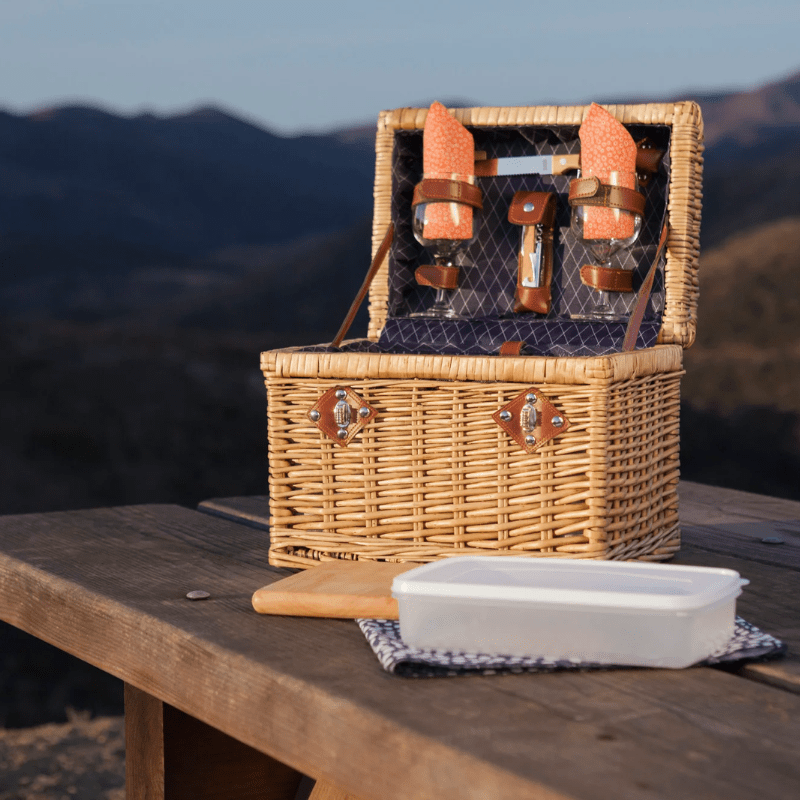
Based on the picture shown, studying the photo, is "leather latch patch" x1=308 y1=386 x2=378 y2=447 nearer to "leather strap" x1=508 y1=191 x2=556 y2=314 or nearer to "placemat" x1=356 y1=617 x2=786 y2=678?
"placemat" x1=356 y1=617 x2=786 y2=678

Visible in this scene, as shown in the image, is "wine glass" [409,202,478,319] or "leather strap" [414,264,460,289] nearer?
"wine glass" [409,202,478,319]

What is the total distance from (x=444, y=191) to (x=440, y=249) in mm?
130

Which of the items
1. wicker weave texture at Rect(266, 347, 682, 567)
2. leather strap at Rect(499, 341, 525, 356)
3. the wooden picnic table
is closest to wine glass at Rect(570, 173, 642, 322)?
leather strap at Rect(499, 341, 525, 356)

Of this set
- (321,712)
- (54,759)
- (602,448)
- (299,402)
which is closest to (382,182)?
(299,402)

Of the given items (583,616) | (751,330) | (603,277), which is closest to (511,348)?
(603,277)

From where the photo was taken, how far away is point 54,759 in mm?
2699

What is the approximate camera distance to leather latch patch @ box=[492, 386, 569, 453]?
1243mm

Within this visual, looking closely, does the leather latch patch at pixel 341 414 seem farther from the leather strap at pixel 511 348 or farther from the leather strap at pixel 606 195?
the leather strap at pixel 606 195

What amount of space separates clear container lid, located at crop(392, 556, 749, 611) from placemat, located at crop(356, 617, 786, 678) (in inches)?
2.1

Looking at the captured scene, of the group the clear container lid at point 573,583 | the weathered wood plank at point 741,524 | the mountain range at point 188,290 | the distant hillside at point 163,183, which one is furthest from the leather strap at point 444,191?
the distant hillside at point 163,183

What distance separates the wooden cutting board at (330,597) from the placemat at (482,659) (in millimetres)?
79

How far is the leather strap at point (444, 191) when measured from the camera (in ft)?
5.45

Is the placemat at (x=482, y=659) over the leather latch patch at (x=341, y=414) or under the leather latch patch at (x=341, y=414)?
under

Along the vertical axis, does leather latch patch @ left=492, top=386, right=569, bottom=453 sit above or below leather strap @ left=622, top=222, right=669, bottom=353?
below
